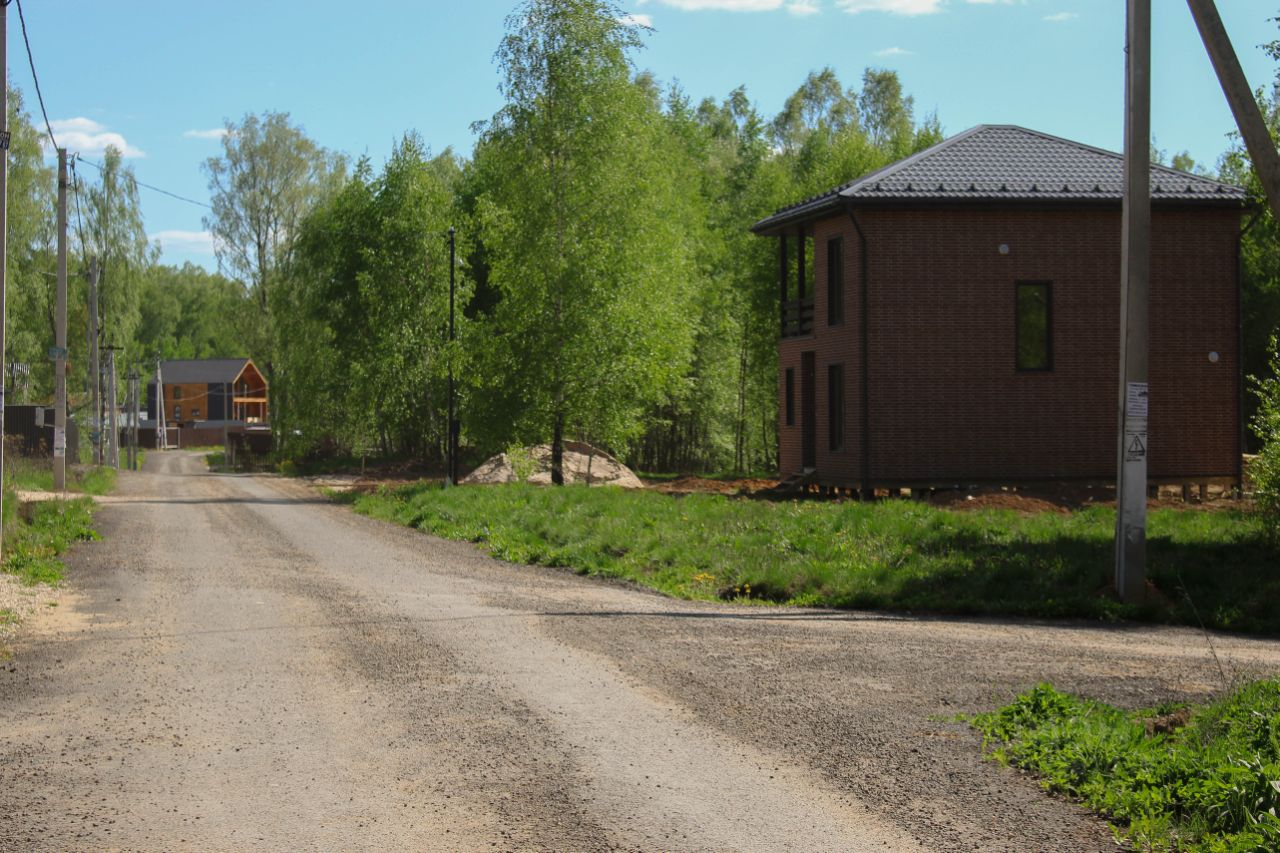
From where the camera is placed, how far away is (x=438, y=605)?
13055 mm

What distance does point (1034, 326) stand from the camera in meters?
26.2

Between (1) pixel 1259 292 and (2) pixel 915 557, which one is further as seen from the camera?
(1) pixel 1259 292

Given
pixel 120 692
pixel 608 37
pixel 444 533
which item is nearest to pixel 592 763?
pixel 120 692

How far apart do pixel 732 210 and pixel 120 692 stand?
46.5 meters

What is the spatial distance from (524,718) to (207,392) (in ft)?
379

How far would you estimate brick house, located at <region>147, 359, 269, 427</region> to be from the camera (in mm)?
115625

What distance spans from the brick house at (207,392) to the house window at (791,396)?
296 ft

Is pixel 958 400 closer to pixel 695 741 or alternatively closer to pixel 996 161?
pixel 996 161

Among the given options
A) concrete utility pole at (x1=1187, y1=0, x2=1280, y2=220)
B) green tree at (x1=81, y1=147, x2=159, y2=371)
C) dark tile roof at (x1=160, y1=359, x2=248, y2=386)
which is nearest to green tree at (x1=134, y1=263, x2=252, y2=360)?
dark tile roof at (x1=160, y1=359, x2=248, y2=386)

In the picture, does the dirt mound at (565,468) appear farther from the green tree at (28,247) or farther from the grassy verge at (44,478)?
the green tree at (28,247)

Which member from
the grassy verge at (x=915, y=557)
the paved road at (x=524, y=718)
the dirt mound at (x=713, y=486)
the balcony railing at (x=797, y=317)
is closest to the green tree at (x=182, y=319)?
the dirt mound at (x=713, y=486)

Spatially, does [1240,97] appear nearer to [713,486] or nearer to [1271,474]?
[1271,474]

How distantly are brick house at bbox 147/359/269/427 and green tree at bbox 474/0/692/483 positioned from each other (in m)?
87.3

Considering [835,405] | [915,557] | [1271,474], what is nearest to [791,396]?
[835,405]
